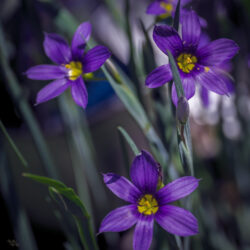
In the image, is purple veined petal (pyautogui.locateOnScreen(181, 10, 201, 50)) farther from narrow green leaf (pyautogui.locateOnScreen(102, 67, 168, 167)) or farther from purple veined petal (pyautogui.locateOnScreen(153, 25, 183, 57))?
narrow green leaf (pyautogui.locateOnScreen(102, 67, 168, 167))

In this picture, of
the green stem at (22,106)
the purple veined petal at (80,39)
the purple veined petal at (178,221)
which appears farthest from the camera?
the green stem at (22,106)

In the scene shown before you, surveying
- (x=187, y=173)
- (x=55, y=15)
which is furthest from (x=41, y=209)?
(x=187, y=173)

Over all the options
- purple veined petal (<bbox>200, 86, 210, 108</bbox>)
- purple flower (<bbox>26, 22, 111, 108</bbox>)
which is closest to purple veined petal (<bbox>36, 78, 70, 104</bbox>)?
purple flower (<bbox>26, 22, 111, 108</bbox>)

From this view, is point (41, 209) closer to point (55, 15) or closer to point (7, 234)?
point (7, 234)

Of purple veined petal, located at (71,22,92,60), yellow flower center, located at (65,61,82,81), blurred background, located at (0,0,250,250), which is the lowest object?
blurred background, located at (0,0,250,250)

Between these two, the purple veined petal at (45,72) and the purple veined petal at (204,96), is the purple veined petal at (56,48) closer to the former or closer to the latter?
the purple veined petal at (45,72)

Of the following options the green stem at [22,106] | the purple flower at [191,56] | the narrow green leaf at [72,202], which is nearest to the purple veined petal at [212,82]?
the purple flower at [191,56]
